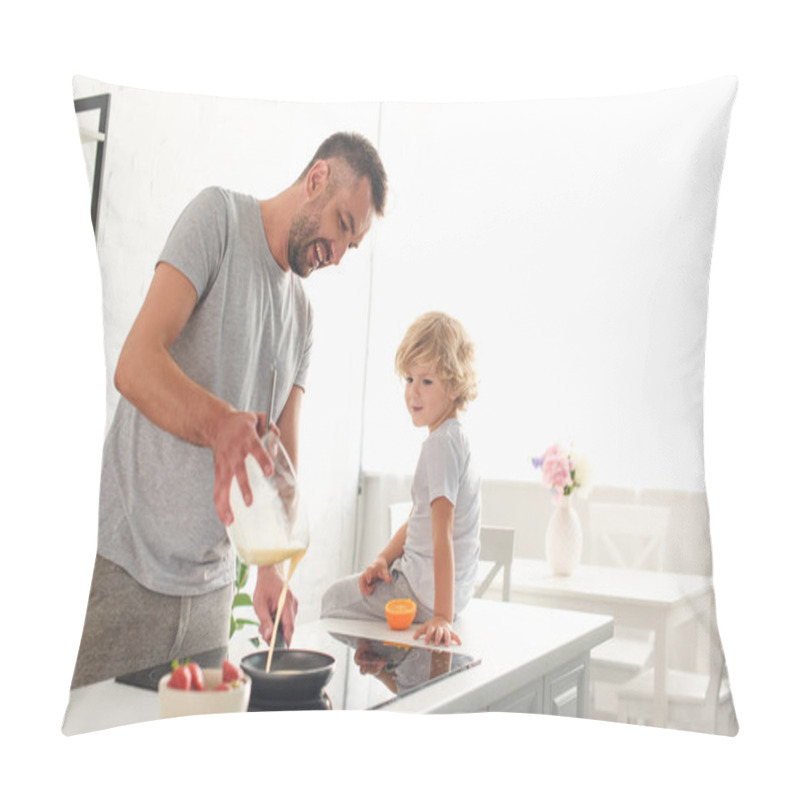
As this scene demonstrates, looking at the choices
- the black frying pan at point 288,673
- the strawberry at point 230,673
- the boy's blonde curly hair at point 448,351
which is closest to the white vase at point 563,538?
the boy's blonde curly hair at point 448,351

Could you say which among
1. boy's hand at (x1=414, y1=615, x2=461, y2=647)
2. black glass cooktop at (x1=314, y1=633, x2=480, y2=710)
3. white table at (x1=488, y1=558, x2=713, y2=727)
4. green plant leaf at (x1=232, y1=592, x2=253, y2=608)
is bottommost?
black glass cooktop at (x1=314, y1=633, x2=480, y2=710)

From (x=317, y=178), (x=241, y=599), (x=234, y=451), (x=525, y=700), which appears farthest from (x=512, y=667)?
(x=317, y=178)

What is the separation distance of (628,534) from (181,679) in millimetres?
702

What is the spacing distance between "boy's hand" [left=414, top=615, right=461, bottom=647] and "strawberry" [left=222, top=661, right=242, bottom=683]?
0.91 feet

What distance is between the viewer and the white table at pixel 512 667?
1480mm

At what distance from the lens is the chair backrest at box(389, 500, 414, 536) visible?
5.11ft

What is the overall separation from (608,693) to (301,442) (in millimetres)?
594

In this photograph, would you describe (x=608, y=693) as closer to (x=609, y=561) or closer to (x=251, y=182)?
(x=609, y=561)

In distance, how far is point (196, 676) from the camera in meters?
1.54

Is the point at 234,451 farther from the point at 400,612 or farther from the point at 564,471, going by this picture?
the point at 564,471

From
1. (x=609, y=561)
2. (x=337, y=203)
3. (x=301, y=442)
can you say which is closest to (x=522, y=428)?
(x=609, y=561)

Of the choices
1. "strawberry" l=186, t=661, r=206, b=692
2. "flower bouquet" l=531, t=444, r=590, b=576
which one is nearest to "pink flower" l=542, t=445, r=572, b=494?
"flower bouquet" l=531, t=444, r=590, b=576

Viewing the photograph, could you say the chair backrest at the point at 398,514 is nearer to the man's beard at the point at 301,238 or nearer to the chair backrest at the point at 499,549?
the chair backrest at the point at 499,549

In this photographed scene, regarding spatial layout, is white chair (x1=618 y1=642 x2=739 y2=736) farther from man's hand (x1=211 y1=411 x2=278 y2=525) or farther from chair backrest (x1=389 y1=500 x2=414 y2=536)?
man's hand (x1=211 y1=411 x2=278 y2=525)
